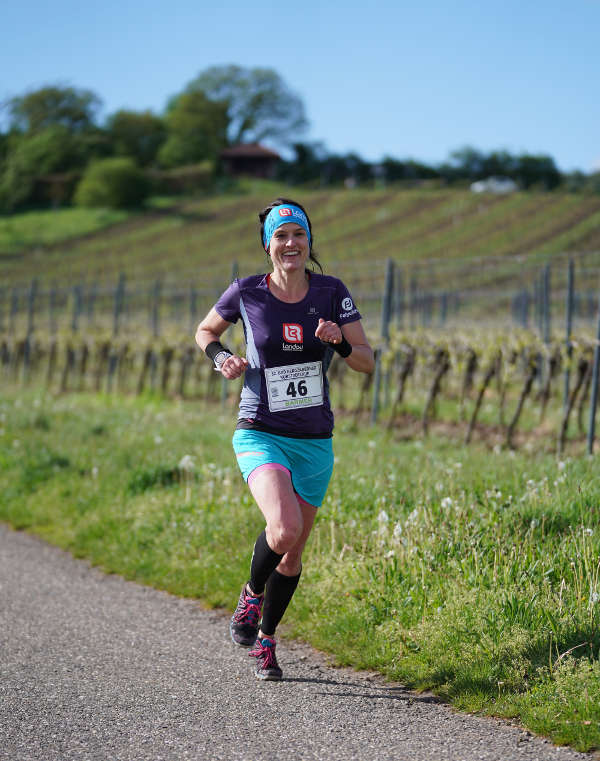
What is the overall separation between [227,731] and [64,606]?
2.49 metres

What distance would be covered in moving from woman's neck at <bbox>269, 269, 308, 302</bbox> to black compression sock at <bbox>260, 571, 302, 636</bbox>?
1.37 meters

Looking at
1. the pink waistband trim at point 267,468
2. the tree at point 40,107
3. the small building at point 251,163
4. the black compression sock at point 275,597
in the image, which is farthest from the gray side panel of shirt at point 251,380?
the small building at point 251,163

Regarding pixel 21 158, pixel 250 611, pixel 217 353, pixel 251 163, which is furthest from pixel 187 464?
pixel 251 163

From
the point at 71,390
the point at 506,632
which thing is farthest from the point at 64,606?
the point at 71,390

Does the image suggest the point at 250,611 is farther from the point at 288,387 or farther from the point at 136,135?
the point at 136,135

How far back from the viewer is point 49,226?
7619 cm

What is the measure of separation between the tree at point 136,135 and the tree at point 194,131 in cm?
176

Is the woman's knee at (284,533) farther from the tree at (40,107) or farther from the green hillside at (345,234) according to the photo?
the green hillside at (345,234)

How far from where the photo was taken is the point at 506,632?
4.57m

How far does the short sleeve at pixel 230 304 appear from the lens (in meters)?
4.80

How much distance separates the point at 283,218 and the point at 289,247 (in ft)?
0.51

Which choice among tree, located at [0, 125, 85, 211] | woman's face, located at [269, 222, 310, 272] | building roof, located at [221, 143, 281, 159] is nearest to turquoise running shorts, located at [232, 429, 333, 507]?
woman's face, located at [269, 222, 310, 272]

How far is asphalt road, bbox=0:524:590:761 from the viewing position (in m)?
3.78

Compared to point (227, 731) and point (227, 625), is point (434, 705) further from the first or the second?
point (227, 625)
